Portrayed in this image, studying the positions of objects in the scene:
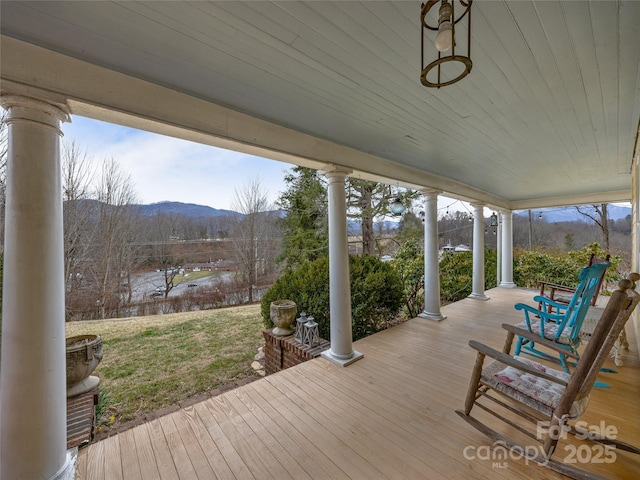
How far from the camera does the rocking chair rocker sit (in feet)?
4.81

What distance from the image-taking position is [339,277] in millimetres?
3232

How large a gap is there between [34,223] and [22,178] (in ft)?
0.84

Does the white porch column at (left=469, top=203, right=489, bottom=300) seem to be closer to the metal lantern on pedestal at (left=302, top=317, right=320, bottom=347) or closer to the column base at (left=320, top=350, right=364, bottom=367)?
the column base at (left=320, top=350, right=364, bottom=367)

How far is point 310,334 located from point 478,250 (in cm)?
485

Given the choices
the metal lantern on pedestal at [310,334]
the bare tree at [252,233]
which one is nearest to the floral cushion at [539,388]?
the metal lantern on pedestal at [310,334]

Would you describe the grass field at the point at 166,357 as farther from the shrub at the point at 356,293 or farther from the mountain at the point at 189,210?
the mountain at the point at 189,210

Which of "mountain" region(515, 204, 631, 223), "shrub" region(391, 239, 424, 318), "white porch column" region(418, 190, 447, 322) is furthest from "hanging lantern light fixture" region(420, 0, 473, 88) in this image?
"mountain" region(515, 204, 631, 223)

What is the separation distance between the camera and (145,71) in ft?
5.42

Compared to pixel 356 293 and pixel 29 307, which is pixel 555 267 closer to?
pixel 356 293

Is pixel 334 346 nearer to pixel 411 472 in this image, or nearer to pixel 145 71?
pixel 411 472

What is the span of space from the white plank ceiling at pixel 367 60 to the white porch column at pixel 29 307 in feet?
1.15

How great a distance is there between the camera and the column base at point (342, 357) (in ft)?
10.3

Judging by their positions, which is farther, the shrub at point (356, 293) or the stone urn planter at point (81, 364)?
the shrub at point (356, 293)

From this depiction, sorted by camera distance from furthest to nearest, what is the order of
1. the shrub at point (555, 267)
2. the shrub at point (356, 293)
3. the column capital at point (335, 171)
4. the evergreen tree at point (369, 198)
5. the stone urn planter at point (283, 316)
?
the evergreen tree at point (369, 198) < the shrub at point (555, 267) < the shrub at point (356, 293) < the stone urn planter at point (283, 316) < the column capital at point (335, 171)
